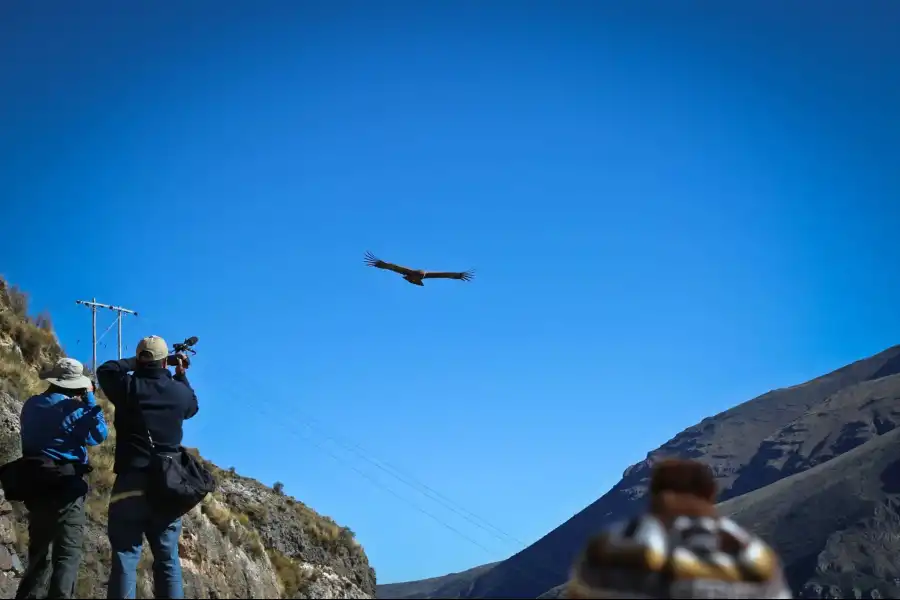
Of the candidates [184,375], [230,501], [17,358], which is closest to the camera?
[184,375]

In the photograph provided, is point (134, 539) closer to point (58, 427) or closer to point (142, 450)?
point (142, 450)

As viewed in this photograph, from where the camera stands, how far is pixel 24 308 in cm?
1900

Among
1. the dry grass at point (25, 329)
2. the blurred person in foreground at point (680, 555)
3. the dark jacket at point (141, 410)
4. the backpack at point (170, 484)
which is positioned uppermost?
the dry grass at point (25, 329)

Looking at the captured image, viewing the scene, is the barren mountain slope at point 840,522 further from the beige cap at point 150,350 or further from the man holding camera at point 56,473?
the beige cap at point 150,350

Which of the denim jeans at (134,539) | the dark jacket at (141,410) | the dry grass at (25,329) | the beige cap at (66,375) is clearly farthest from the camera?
the dry grass at (25,329)

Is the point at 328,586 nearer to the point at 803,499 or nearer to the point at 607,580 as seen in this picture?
the point at 607,580

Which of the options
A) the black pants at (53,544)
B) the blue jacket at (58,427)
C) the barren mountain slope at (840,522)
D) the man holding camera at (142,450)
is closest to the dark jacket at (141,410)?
the man holding camera at (142,450)

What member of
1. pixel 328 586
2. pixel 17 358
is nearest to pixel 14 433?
pixel 17 358

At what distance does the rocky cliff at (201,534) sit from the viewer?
1182cm

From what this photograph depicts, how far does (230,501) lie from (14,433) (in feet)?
37.8

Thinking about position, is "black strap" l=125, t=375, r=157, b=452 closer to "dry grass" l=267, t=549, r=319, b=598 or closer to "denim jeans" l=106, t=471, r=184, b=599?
"denim jeans" l=106, t=471, r=184, b=599

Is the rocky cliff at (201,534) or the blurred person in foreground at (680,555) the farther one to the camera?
the rocky cliff at (201,534)

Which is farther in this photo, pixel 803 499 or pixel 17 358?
pixel 803 499

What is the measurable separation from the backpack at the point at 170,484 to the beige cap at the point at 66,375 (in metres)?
1.16
